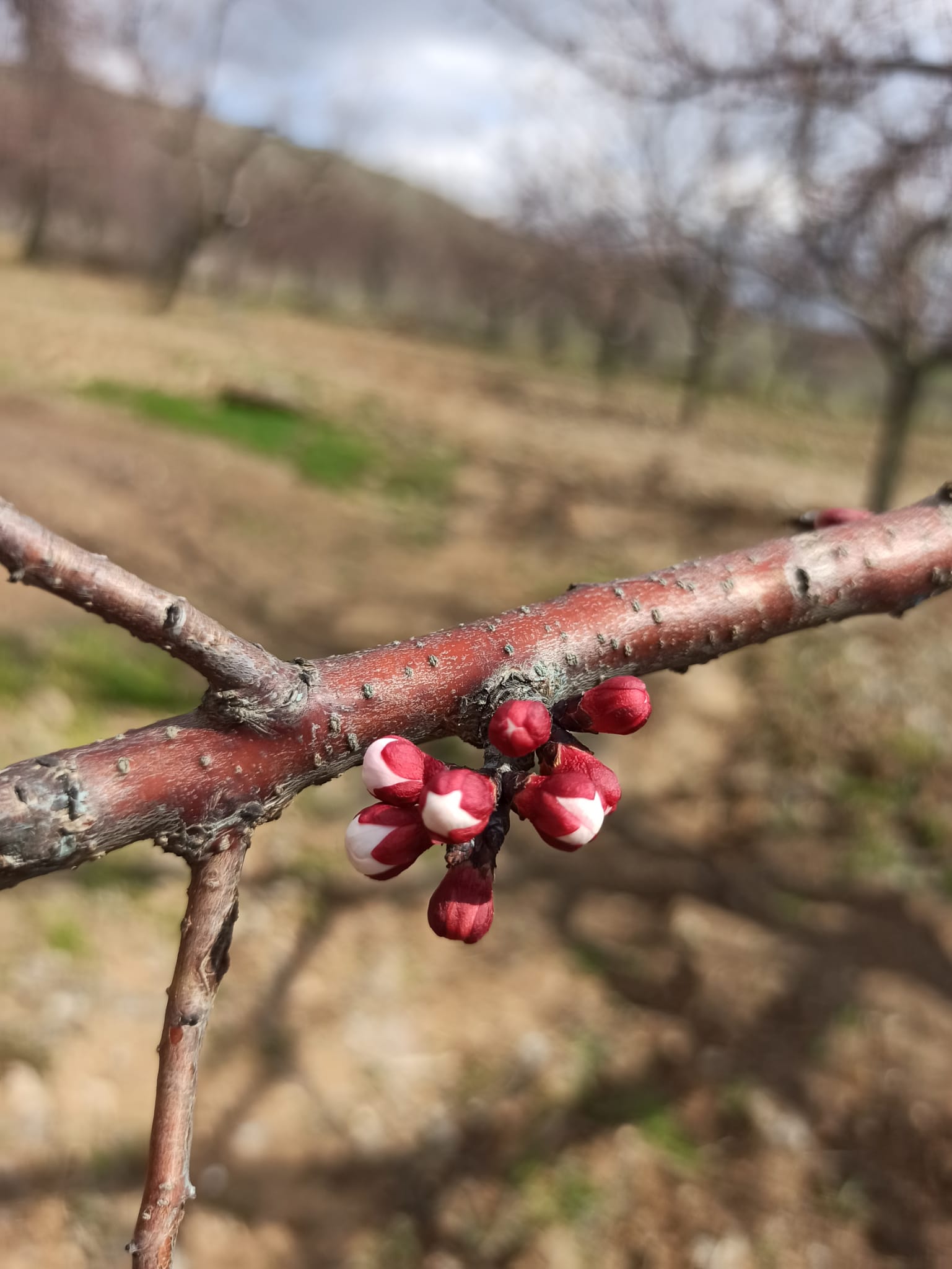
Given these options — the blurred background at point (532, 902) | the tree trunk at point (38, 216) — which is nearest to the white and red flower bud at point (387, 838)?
the blurred background at point (532, 902)

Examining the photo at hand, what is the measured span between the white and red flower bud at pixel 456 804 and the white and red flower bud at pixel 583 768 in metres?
0.11

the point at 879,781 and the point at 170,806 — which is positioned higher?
the point at 170,806

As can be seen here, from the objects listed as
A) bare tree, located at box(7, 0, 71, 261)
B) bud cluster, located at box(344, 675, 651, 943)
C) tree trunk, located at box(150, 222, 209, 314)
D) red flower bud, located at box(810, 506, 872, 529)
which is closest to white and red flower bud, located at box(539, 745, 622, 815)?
bud cluster, located at box(344, 675, 651, 943)

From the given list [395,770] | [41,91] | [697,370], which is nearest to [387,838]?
[395,770]

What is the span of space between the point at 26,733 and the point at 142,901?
148 cm

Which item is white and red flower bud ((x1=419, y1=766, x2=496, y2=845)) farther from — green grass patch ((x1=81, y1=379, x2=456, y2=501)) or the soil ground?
green grass patch ((x1=81, y1=379, x2=456, y2=501))

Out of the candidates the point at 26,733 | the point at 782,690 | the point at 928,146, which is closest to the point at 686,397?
the point at 782,690

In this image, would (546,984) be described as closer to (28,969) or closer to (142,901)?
(142,901)

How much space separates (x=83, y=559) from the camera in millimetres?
778

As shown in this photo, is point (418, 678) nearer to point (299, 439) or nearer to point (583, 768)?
point (583, 768)

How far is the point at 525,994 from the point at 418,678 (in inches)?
176

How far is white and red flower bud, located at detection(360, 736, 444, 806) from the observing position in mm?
936

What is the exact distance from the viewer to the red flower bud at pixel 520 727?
3.04ft

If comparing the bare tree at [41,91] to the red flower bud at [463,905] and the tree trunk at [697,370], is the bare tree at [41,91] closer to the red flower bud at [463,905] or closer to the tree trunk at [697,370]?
the red flower bud at [463,905]
